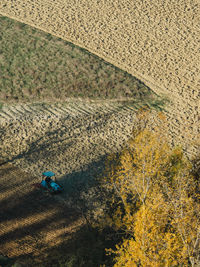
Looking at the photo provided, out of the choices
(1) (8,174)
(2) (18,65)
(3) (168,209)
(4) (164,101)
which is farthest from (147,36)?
(3) (168,209)

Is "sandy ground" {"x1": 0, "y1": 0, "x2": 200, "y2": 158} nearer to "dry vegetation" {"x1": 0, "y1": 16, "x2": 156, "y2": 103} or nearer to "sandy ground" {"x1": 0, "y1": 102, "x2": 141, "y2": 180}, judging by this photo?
"dry vegetation" {"x1": 0, "y1": 16, "x2": 156, "y2": 103}

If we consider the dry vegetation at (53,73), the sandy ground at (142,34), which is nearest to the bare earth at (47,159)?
the dry vegetation at (53,73)

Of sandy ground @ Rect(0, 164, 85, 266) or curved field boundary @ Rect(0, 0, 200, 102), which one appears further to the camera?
curved field boundary @ Rect(0, 0, 200, 102)

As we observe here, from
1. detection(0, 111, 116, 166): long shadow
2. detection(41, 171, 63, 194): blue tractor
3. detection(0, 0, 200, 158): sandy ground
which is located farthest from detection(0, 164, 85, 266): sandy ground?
detection(0, 0, 200, 158): sandy ground

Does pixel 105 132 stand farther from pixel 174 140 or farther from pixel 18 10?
pixel 18 10

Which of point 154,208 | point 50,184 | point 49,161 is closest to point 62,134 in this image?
point 49,161

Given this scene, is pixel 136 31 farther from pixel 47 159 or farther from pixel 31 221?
pixel 31 221
